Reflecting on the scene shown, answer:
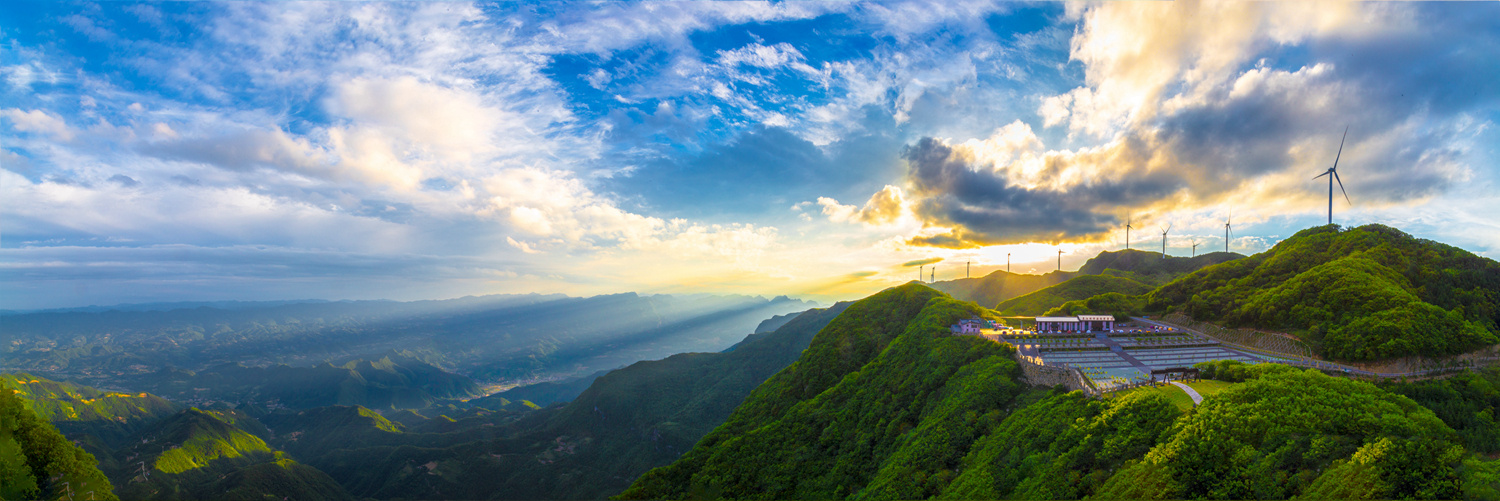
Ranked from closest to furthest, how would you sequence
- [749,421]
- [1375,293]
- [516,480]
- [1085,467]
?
[1085,467] → [1375,293] → [749,421] → [516,480]

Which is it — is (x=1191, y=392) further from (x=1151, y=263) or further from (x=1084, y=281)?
(x=1151, y=263)

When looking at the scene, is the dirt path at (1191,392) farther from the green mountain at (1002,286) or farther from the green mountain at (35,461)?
the green mountain at (1002,286)

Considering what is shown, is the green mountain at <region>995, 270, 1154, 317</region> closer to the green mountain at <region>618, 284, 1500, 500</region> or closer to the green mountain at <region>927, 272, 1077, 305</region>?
the green mountain at <region>927, 272, 1077, 305</region>

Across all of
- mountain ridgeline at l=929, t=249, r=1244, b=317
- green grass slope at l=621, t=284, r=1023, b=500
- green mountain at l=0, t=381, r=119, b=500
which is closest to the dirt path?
green grass slope at l=621, t=284, r=1023, b=500

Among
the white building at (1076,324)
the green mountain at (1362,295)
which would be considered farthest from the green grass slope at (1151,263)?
the white building at (1076,324)

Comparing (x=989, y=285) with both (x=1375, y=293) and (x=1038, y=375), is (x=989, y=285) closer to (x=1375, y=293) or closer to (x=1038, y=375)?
(x=1375, y=293)

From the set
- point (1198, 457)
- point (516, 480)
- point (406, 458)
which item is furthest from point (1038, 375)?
point (406, 458)
